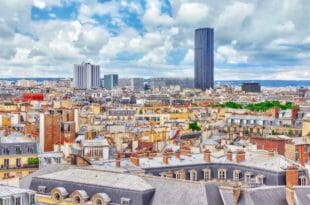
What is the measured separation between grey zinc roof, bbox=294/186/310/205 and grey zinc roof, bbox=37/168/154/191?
9.37m

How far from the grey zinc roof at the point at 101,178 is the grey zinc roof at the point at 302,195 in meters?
9.37

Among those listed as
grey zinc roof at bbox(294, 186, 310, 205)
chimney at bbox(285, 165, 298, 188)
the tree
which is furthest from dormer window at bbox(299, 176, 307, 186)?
the tree

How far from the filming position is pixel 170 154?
5712 cm

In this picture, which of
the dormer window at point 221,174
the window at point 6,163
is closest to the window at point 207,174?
the dormer window at point 221,174

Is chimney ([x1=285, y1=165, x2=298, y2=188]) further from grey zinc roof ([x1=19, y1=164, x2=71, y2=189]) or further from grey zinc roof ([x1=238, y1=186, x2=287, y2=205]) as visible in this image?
grey zinc roof ([x1=19, y1=164, x2=71, y2=189])

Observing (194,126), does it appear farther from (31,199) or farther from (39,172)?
(31,199)

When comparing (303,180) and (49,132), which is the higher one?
(49,132)

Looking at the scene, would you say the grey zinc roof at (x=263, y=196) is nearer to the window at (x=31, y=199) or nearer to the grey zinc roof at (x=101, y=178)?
the grey zinc roof at (x=101, y=178)

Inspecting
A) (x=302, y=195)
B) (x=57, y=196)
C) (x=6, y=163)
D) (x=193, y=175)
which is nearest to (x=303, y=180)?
(x=193, y=175)

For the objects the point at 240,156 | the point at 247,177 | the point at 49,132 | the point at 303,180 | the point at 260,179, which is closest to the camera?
the point at 303,180

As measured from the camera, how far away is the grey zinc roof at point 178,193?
37531mm

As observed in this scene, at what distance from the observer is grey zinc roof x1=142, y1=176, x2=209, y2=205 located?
37.5 m

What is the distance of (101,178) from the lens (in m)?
42.8

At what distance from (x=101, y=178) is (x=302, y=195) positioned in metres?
13.8
